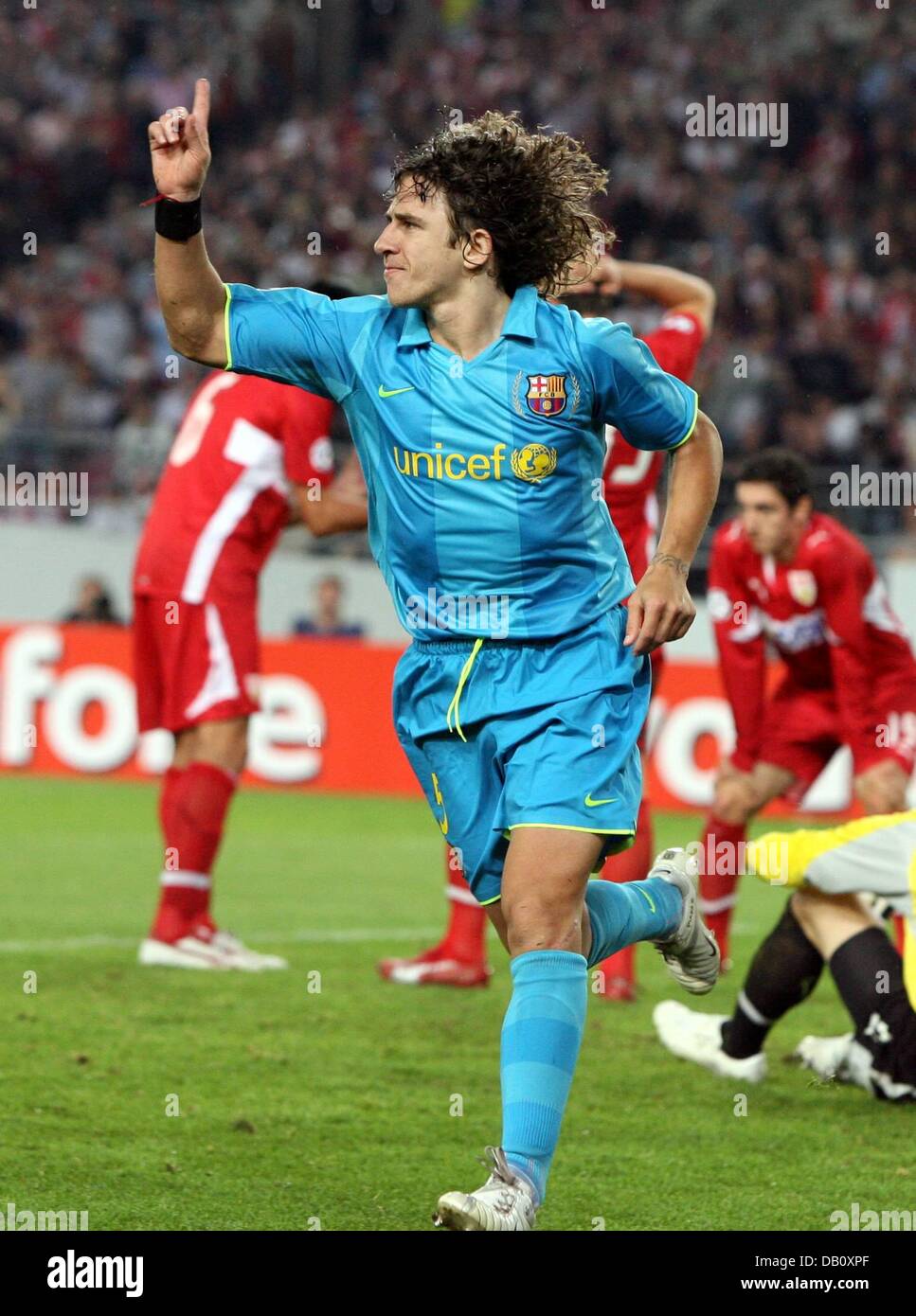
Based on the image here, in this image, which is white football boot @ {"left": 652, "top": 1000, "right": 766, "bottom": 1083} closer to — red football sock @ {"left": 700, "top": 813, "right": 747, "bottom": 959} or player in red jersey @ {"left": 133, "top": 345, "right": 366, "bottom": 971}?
red football sock @ {"left": 700, "top": 813, "right": 747, "bottom": 959}

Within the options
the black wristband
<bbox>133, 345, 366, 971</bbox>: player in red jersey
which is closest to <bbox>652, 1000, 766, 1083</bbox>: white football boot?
<bbox>133, 345, 366, 971</bbox>: player in red jersey

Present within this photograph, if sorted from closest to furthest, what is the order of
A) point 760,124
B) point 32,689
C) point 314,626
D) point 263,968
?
point 263,968, point 32,689, point 314,626, point 760,124

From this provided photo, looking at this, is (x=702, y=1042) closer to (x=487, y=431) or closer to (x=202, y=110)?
(x=487, y=431)

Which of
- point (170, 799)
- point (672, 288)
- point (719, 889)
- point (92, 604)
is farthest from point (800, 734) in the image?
point (92, 604)

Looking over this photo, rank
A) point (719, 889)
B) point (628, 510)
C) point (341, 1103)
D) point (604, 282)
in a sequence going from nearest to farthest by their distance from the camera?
point (341, 1103) → point (604, 282) → point (628, 510) → point (719, 889)

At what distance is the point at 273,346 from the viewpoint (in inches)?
164

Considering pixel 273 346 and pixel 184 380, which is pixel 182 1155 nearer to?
pixel 273 346

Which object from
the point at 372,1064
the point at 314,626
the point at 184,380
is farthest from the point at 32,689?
the point at 372,1064

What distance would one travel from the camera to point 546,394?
4.06 metres

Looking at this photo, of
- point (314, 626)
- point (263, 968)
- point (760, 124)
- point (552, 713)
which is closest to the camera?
point (552, 713)

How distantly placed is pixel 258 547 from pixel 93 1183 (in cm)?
371

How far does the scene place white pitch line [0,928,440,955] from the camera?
7645 millimetres

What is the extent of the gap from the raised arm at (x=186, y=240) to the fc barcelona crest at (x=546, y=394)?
0.65m

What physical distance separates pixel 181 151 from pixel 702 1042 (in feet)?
10.3
